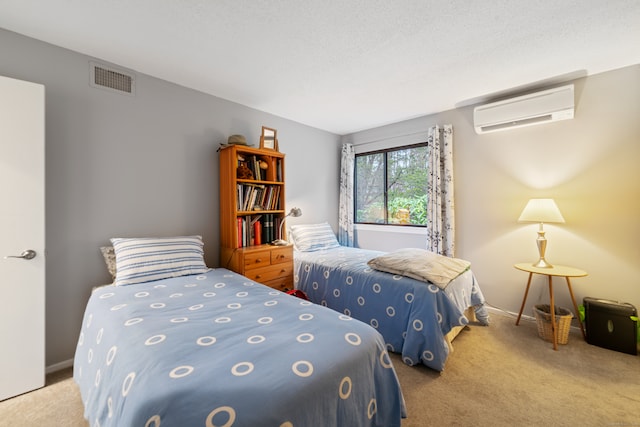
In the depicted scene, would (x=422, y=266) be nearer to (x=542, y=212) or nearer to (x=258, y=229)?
(x=542, y=212)

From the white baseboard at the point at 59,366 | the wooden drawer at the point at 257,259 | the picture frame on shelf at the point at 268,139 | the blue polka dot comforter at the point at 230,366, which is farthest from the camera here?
the picture frame on shelf at the point at 268,139

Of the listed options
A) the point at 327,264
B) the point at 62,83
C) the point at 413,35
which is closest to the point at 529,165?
the point at 413,35

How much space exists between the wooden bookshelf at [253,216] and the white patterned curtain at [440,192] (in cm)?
186

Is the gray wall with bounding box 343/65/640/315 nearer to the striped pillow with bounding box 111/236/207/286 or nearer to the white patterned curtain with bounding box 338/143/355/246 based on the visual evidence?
the white patterned curtain with bounding box 338/143/355/246

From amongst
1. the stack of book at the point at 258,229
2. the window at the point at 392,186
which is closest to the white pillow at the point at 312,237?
the stack of book at the point at 258,229

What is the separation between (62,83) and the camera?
1.98 meters

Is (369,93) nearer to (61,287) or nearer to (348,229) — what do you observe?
(348,229)

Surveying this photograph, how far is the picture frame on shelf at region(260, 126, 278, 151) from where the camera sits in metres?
3.02

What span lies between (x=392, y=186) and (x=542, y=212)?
187 cm

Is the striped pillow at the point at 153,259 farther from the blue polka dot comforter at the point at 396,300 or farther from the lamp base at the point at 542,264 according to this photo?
the lamp base at the point at 542,264

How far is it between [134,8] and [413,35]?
1.82 m

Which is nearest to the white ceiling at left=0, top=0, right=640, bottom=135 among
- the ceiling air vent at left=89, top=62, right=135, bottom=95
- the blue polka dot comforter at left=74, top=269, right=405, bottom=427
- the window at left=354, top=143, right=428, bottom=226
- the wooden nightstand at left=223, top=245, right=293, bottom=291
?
the ceiling air vent at left=89, top=62, right=135, bottom=95

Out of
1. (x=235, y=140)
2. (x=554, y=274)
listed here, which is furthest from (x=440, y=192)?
(x=235, y=140)

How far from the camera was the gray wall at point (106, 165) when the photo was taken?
1.95 meters
